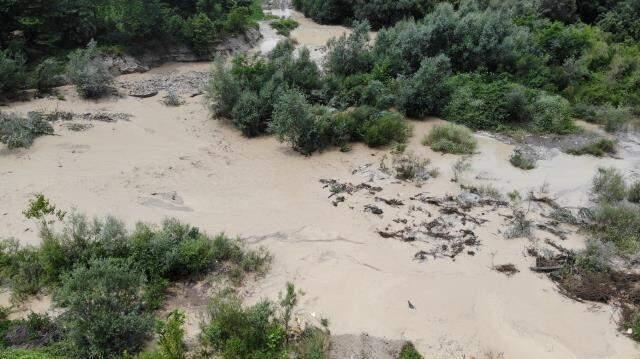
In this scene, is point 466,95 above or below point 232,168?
above

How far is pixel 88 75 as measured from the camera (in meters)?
13.4

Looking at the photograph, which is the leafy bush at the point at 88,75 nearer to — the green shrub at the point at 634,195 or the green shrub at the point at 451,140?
the green shrub at the point at 451,140

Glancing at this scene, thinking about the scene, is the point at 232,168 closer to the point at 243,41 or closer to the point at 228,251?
the point at 228,251

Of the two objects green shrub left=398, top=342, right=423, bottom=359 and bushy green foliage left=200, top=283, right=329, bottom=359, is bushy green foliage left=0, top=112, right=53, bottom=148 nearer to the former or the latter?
bushy green foliage left=200, top=283, right=329, bottom=359

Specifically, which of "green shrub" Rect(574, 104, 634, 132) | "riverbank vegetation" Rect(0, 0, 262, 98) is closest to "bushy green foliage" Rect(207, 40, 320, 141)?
"riverbank vegetation" Rect(0, 0, 262, 98)

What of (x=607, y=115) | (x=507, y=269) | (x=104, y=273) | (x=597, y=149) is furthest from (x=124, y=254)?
(x=607, y=115)

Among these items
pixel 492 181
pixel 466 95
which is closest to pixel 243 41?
pixel 466 95

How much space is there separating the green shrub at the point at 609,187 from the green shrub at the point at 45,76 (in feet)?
48.4

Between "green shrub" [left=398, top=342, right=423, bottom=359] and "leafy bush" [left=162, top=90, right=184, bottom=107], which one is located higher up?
"green shrub" [left=398, top=342, right=423, bottom=359]

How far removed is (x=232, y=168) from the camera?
1056 centimetres

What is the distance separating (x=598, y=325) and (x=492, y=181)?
168 inches

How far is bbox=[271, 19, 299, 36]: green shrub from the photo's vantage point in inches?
857

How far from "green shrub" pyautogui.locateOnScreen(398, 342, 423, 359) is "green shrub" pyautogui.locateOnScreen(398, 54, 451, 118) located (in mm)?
8481

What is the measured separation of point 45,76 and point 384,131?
10.0 m
